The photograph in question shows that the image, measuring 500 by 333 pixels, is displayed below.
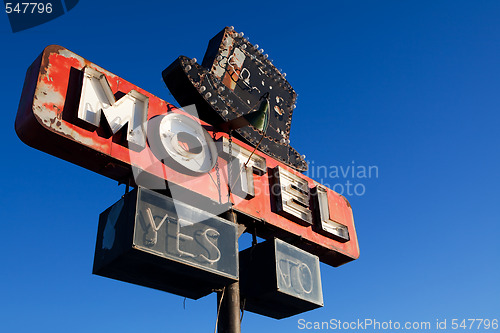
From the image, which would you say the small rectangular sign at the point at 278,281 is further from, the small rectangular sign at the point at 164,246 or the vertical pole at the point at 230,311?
the small rectangular sign at the point at 164,246

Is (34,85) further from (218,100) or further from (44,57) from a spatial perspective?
(218,100)

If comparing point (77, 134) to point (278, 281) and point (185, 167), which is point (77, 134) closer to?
point (185, 167)

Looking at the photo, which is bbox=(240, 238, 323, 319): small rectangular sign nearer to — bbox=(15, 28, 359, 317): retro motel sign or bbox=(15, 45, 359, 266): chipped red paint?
bbox=(15, 28, 359, 317): retro motel sign

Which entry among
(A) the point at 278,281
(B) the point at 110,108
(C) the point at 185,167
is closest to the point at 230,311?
(A) the point at 278,281

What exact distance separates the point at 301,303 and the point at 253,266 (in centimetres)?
93

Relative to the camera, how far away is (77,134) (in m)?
7.05

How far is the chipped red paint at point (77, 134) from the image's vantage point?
6887 millimetres

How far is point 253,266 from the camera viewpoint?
8.50 metres

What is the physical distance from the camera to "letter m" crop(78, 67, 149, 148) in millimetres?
7328

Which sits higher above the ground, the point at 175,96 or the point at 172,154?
the point at 175,96

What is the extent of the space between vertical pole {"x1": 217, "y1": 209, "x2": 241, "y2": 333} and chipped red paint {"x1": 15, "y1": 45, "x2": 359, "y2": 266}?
1.39m

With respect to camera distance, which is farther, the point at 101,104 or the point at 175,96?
the point at 175,96

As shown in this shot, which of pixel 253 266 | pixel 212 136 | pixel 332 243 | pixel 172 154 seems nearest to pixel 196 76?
pixel 212 136

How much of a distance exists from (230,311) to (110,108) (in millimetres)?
3237
